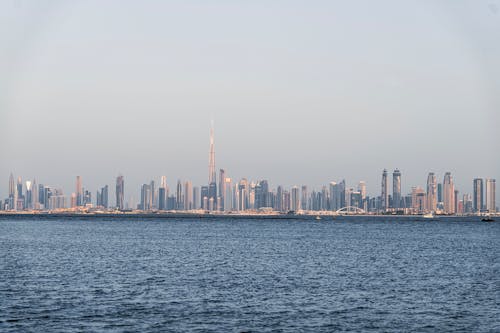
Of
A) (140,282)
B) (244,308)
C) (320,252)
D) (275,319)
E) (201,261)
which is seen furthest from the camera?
(320,252)

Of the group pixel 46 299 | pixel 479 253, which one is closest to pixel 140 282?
pixel 46 299

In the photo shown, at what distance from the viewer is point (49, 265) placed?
267 feet

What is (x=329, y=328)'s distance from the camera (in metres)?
44.3

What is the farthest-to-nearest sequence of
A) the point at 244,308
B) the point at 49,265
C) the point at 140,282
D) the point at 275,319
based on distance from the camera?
the point at 49,265 < the point at 140,282 < the point at 244,308 < the point at 275,319

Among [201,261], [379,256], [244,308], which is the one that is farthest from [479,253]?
[244,308]

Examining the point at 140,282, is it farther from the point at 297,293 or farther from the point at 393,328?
the point at 393,328

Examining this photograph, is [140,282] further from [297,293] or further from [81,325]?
[81,325]

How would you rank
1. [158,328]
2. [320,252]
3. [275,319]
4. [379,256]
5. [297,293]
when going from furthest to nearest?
[320,252] → [379,256] → [297,293] → [275,319] → [158,328]

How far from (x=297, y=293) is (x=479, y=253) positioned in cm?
6116

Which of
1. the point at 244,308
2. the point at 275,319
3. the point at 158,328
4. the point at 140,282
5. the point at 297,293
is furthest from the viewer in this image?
the point at 140,282

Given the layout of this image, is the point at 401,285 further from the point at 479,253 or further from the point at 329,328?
the point at 479,253

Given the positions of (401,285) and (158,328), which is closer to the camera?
(158,328)

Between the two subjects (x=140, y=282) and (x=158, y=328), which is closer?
(x=158, y=328)

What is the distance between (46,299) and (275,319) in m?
17.4
